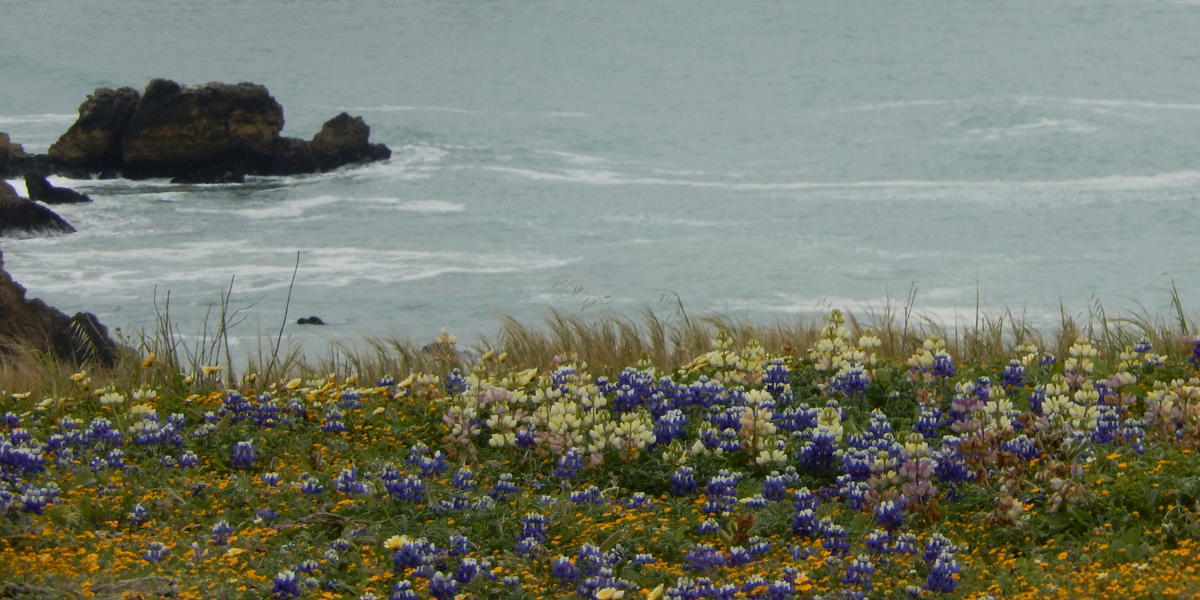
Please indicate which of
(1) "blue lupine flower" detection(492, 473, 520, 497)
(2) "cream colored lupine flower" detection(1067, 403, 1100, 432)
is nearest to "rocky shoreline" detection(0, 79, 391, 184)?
(1) "blue lupine flower" detection(492, 473, 520, 497)

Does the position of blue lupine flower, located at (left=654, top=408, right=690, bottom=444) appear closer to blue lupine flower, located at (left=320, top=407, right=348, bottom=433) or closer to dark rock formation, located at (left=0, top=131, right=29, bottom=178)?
blue lupine flower, located at (left=320, top=407, right=348, bottom=433)

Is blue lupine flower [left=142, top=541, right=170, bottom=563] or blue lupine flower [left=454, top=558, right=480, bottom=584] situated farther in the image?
blue lupine flower [left=142, top=541, right=170, bottom=563]

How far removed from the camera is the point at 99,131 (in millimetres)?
60031

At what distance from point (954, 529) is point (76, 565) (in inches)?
135

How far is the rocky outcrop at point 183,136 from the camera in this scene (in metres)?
57.8

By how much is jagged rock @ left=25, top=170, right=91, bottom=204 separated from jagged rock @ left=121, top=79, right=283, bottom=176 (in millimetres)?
4504

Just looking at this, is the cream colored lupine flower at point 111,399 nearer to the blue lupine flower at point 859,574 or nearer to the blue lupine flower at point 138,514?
the blue lupine flower at point 138,514

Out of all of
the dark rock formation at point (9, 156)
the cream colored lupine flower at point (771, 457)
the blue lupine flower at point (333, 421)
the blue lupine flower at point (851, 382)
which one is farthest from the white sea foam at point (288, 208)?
the cream colored lupine flower at point (771, 457)

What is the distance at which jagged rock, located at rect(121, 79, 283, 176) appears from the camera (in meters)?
57.5

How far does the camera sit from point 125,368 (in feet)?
29.5

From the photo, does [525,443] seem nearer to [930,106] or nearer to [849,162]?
[849,162]

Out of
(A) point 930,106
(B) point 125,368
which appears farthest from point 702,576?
(A) point 930,106

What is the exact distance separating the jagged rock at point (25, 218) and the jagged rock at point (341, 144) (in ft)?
51.3

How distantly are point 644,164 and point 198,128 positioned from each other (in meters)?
22.4
